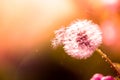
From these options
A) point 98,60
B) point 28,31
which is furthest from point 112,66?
point 28,31

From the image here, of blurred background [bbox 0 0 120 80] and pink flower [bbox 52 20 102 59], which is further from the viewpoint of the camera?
blurred background [bbox 0 0 120 80]

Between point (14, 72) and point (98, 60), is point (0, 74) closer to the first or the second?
point (14, 72)

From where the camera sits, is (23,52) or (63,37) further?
(23,52)

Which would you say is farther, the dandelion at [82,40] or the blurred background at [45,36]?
the blurred background at [45,36]

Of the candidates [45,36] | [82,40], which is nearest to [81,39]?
[82,40]

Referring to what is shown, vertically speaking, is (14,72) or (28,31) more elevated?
(28,31)
